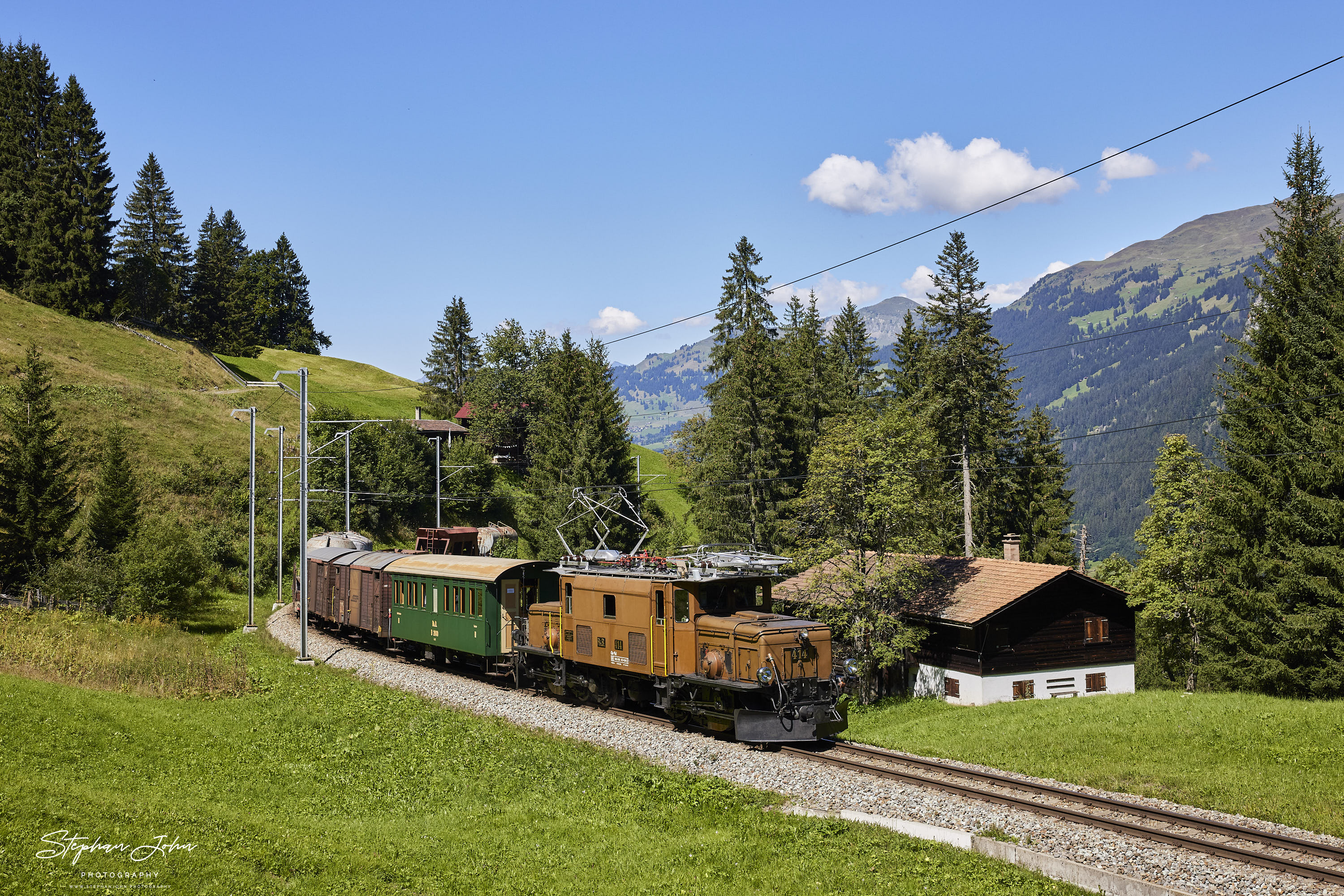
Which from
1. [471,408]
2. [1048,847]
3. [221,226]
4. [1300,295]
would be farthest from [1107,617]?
[221,226]

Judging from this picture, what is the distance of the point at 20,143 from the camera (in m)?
89.8

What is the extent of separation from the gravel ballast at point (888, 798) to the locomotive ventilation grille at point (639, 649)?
1.49 meters

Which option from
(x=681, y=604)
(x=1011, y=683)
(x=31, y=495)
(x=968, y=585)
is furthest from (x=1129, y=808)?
(x=31, y=495)

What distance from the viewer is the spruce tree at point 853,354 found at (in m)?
58.5

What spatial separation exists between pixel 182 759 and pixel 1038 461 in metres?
56.2

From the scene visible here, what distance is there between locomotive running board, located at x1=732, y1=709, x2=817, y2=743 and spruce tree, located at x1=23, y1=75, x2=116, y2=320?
3588 inches

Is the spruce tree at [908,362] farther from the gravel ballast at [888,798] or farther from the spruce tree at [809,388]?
the gravel ballast at [888,798]

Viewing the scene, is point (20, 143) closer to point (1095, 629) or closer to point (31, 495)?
point (31, 495)

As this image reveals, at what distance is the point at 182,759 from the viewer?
1580cm

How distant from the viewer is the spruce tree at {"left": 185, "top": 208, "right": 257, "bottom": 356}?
10988 cm

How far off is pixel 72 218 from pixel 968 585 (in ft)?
309

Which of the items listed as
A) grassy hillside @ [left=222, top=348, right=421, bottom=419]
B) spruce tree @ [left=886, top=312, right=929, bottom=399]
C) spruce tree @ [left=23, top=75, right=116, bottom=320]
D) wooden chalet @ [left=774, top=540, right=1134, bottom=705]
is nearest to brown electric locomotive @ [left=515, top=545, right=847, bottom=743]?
wooden chalet @ [left=774, top=540, right=1134, bottom=705]

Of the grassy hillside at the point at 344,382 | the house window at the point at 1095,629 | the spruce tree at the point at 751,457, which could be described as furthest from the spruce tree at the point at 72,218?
the house window at the point at 1095,629

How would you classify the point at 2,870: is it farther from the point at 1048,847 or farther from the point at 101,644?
the point at 101,644
